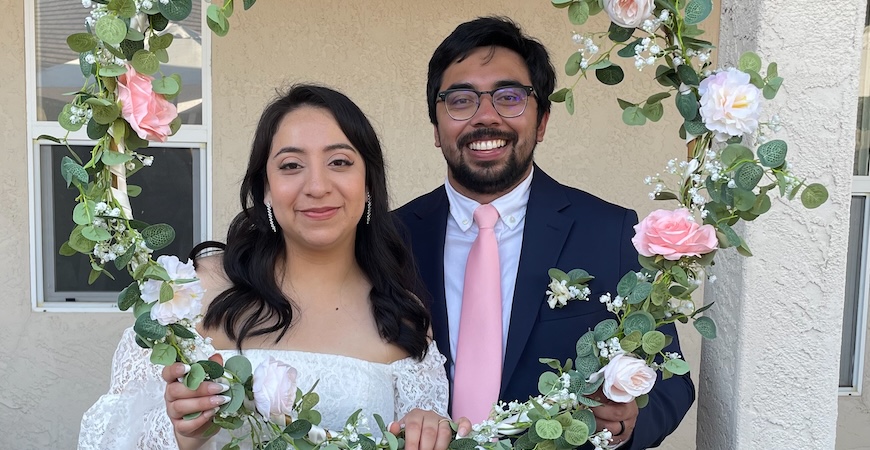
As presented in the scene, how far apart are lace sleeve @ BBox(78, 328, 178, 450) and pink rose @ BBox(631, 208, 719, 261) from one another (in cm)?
123

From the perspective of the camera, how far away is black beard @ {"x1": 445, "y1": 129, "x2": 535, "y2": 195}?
2.43m

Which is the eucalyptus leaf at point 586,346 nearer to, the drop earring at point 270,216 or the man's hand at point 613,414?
the man's hand at point 613,414

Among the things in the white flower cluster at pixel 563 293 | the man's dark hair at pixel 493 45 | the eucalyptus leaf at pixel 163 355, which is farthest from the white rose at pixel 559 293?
the eucalyptus leaf at pixel 163 355

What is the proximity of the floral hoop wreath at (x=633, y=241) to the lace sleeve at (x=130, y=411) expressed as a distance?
1.03 feet

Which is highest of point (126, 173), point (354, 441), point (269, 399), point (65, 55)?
point (65, 55)

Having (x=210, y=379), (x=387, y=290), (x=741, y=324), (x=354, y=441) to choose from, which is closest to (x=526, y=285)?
(x=387, y=290)

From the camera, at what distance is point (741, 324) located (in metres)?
2.06

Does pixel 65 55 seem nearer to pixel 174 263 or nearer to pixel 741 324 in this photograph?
pixel 174 263

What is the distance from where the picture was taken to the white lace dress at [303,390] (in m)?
1.93

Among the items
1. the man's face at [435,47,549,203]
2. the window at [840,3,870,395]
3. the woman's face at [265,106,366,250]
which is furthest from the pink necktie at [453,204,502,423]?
the window at [840,3,870,395]

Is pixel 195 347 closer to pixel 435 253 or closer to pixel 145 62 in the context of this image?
pixel 145 62

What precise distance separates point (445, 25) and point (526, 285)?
2.04 meters

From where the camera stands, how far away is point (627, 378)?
165 centimetres

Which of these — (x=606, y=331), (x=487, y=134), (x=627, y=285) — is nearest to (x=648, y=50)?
(x=627, y=285)
